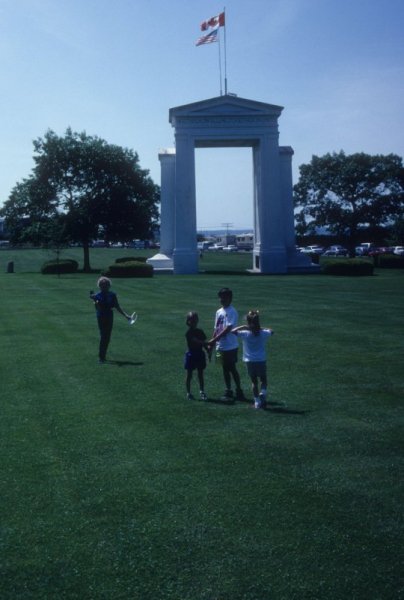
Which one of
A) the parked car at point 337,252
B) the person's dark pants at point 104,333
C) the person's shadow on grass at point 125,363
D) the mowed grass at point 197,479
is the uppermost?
the parked car at point 337,252

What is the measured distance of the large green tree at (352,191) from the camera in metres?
68.9

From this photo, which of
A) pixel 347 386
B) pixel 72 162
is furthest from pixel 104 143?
pixel 347 386

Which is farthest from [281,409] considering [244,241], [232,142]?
[244,241]

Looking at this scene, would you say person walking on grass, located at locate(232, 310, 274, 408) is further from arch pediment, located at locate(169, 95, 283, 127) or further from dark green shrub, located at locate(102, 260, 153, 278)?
arch pediment, located at locate(169, 95, 283, 127)

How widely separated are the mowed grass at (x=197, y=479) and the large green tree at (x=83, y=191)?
38990mm

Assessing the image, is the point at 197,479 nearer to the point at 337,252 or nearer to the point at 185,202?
the point at 185,202

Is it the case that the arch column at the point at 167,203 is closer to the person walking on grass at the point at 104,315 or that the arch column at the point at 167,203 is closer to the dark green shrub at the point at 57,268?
the dark green shrub at the point at 57,268

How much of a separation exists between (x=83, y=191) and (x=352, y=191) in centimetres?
2912

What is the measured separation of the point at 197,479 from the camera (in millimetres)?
7254

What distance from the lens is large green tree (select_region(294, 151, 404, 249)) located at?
226ft

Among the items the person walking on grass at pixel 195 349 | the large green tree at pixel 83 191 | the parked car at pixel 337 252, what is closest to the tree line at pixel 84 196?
the large green tree at pixel 83 191

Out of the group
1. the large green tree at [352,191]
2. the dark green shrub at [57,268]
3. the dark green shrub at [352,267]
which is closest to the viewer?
the dark green shrub at [352,267]

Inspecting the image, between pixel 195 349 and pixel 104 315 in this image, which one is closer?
pixel 195 349

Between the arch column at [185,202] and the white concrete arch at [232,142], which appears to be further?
the arch column at [185,202]
